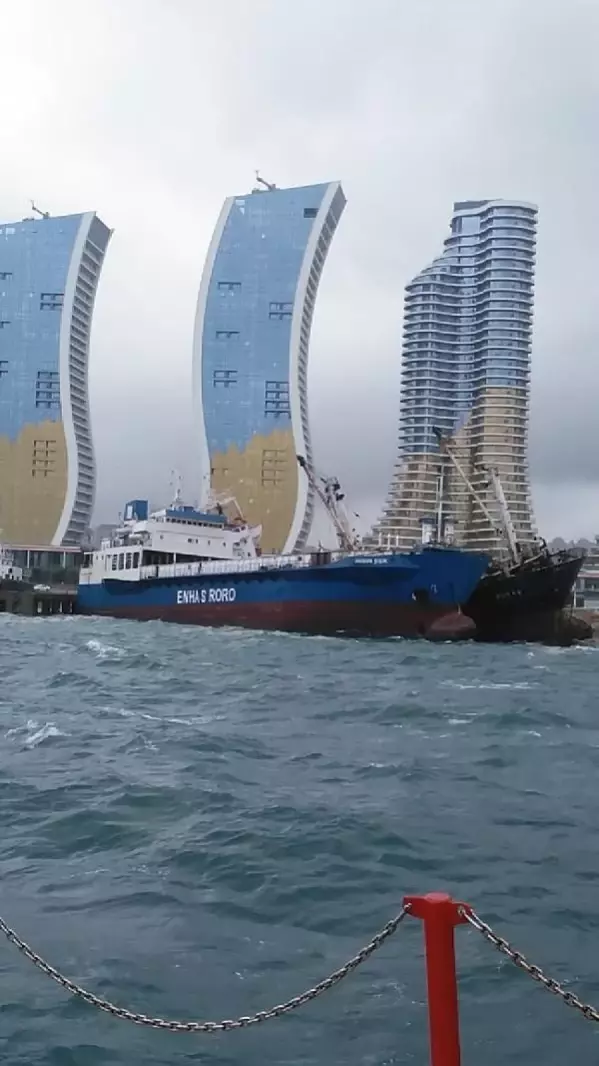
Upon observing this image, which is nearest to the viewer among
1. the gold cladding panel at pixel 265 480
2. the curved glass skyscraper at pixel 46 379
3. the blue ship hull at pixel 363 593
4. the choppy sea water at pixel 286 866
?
the choppy sea water at pixel 286 866

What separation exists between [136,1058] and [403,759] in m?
6.35

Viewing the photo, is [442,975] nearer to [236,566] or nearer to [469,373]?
[236,566]

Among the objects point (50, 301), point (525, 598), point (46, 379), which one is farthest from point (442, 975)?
point (50, 301)

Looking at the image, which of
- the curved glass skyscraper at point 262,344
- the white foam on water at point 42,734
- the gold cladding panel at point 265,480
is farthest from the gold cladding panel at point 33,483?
the white foam on water at point 42,734

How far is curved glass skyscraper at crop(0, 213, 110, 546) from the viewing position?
215 ft

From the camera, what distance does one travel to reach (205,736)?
11.3 m

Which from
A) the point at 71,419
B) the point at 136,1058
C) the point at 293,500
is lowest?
the point at 136,1058

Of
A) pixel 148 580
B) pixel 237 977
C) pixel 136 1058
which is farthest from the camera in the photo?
pixel 148 580

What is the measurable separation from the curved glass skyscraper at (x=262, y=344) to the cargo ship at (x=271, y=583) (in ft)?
62.5

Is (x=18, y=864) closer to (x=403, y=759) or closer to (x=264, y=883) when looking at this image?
(x=264, y=883)

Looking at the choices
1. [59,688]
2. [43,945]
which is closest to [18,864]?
[43,945]

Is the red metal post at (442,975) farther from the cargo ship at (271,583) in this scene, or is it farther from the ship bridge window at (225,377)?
the ship bridge window at (225,377)

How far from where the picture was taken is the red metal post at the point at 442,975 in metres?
2.76

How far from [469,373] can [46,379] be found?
32.8 metres
